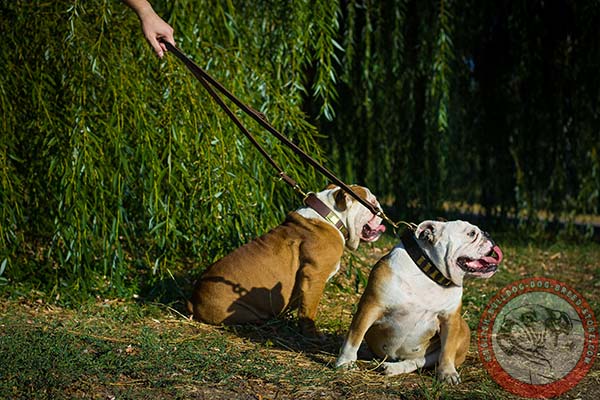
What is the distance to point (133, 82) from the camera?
15.5ft

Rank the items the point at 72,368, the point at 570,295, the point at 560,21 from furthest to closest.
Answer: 1. the point at 560,21
2. the point at 570,295
3. the point at 72,368

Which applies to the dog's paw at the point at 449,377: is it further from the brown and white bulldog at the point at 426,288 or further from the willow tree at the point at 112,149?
the willow tree at the point at 112,149

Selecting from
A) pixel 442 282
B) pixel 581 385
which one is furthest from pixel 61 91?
pixel 581 385

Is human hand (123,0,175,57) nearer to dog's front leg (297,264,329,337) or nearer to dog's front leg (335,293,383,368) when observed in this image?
dog's front leg (297,264,329,337)

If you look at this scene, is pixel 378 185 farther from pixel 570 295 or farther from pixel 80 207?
pixel 80 207

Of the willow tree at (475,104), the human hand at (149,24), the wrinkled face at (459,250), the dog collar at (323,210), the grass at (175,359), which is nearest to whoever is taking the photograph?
the grass at (175,359)

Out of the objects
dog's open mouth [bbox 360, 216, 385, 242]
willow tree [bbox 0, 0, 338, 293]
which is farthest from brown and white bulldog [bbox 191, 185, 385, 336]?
willow tree [bbox 0, 0, 338, 293]

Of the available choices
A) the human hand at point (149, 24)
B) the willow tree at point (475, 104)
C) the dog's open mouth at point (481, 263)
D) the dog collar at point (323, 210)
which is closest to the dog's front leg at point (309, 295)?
the dog collar at point (323, 210)

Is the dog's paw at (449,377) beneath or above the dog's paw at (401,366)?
above

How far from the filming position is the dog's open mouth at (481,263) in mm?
3229

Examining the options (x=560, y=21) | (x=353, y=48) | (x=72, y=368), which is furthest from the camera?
(x=560, y=21)

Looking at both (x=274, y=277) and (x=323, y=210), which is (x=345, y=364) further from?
(x=323, y=210)

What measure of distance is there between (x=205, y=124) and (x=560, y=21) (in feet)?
16.1

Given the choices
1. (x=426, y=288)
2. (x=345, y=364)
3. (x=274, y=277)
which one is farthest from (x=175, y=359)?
(x=426, y=288)
